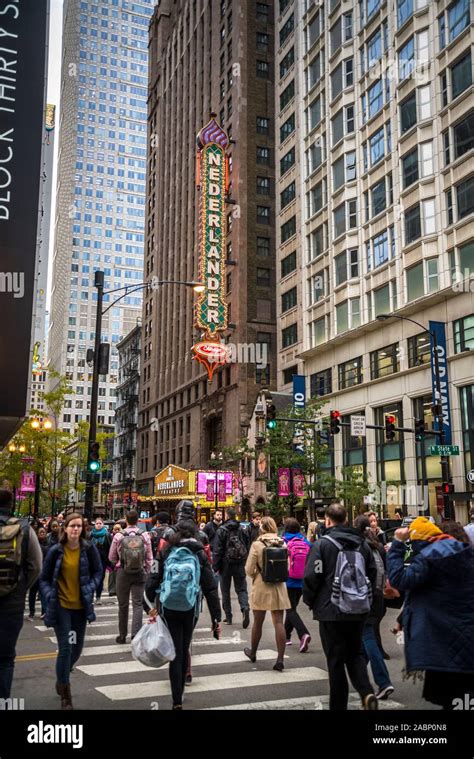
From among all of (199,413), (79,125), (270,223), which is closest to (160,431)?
(199,413)

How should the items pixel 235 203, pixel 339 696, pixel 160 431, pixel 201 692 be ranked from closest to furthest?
pixel 339 696
pixel 201 692
pixel 235 203
pixel 160 431

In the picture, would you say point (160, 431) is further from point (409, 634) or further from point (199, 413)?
point (409, 634)

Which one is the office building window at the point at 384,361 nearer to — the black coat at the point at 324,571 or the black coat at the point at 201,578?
the black coat at the point at 201,578

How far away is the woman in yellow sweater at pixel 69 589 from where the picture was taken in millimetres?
7523

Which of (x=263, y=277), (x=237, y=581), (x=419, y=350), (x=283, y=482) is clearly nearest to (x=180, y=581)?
(x=237, y=581)

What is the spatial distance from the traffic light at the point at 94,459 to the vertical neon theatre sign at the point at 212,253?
37.1 meters

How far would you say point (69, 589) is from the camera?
7.68m

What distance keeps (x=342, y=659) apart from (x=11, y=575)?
3.26m

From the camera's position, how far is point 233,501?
51.1m

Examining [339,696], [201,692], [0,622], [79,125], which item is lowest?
[201,692]

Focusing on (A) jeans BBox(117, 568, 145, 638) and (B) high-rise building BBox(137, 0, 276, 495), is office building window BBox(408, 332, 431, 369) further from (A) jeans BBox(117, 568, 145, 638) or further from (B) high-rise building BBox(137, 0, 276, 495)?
(A) jeans BBox(117, 568, 145, 638)

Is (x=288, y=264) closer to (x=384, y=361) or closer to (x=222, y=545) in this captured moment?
(x=384, y=361)

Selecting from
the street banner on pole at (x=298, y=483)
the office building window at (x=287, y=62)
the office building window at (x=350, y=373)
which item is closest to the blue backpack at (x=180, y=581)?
the street banner on pole at (x=298, y=483)
